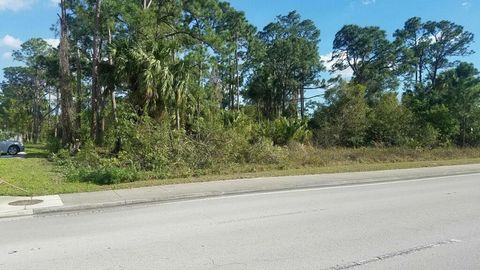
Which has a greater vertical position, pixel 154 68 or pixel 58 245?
pixel 154 68

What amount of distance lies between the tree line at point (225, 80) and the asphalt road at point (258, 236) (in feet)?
32.6

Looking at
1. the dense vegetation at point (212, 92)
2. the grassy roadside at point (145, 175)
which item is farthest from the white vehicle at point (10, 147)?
the grassy roadside at point (145, 175)

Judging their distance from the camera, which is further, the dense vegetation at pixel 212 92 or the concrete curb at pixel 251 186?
the dense vegetation at pixel 212 92

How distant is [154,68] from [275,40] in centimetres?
3970

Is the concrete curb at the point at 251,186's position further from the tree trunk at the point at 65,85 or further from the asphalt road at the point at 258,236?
the tree trunk at the point at 65,85

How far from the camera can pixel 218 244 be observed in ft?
20.7

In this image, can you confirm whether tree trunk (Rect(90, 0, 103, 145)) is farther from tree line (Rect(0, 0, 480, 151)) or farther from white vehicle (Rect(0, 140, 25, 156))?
white vehicle (Rect(0, 140, 25, 156))

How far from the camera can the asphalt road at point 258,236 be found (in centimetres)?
546

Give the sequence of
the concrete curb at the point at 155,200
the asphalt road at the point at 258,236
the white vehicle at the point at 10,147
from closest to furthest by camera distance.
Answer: the asphalt road at the point at 258,236 → the concrete curb at the point at 155,200 → the white vehicle at the point at 10,147

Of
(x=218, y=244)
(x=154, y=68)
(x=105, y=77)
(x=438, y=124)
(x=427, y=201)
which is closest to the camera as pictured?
(x=218, y=244)

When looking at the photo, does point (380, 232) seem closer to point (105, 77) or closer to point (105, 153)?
point (105, 153)

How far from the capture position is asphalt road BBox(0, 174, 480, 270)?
5.46 meters

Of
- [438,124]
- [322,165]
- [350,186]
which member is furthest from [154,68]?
[438,124]

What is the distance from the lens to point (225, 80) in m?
56.5
